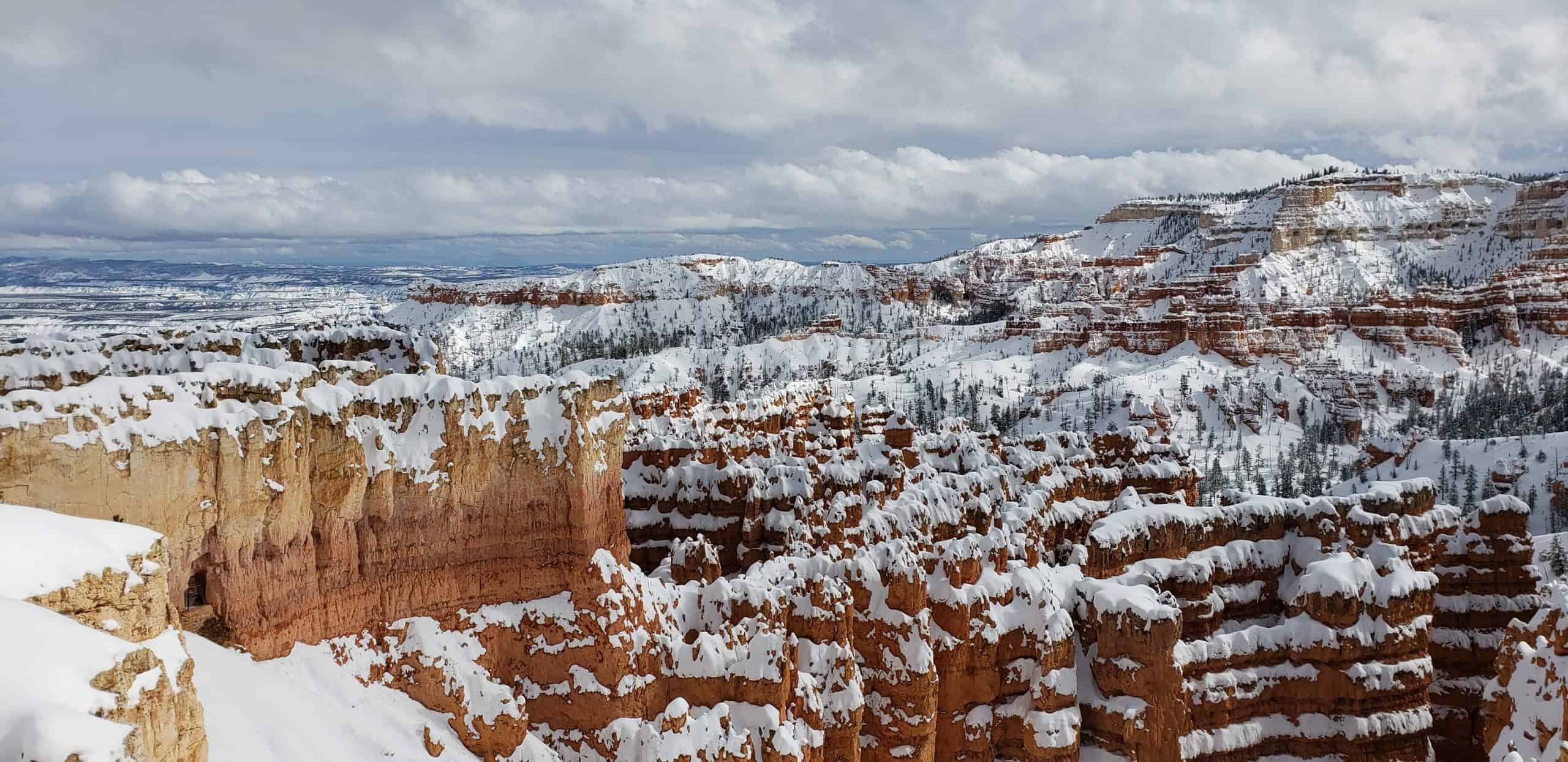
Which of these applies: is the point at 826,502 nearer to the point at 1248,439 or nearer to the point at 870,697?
the point at 870,697

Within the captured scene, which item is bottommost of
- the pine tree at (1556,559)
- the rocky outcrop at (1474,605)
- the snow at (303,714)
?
the pine tree at (1556,559)

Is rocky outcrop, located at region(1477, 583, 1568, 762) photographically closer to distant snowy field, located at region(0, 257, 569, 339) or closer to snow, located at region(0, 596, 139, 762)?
snow, located at region(0, 596, 139, 762)

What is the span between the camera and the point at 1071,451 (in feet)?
126

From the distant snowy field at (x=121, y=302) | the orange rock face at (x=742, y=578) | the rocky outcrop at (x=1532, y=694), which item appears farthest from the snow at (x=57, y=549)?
the distant snowy field at (x=121, y=302)

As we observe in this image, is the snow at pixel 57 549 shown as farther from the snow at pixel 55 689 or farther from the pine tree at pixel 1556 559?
the pine tree at pixel 1556 559

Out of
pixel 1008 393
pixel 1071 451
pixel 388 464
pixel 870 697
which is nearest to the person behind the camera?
pixel 388 464

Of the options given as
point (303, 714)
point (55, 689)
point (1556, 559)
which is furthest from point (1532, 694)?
point (1556, 559)

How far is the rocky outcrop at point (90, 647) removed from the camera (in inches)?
237

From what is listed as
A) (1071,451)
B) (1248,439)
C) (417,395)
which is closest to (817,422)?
(1071,451)

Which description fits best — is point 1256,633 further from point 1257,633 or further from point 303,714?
point 303,714

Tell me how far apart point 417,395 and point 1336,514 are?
2513 cm

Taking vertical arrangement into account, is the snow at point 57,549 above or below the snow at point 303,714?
above

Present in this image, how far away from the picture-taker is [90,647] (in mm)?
6730

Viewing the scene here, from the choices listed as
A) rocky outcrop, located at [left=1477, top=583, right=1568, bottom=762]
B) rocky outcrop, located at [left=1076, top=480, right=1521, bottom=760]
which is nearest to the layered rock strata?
rocky outcrop, located at [left=1076, top=480, right=1521, bottom=760]
